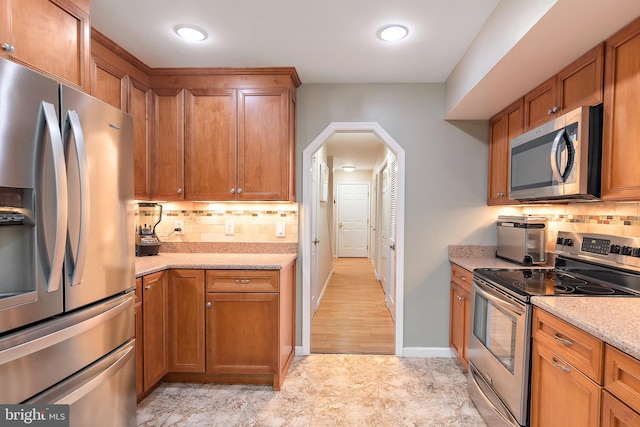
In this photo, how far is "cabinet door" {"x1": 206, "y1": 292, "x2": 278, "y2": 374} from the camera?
7.76ft

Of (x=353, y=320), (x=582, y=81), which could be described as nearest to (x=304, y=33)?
(x=582, y=81)

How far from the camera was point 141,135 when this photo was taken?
2.59 m

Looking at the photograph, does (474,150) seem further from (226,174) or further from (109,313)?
(109,313)

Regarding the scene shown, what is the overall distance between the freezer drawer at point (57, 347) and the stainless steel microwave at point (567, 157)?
2.29 metres

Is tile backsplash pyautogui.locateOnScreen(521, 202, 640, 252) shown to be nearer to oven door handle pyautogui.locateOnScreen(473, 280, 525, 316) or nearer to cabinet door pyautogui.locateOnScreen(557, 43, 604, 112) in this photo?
cabinet door pyautogui.locateOnScreen(557, 43, 604, 112)

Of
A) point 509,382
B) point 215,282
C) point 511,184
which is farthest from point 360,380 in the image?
point 511,184

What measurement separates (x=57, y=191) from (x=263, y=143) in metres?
1.67

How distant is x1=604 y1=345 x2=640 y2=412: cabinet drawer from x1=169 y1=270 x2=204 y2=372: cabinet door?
2185 mm

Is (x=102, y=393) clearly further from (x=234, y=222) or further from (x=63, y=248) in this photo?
(x=234, y=222)

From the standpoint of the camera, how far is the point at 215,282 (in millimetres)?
2365

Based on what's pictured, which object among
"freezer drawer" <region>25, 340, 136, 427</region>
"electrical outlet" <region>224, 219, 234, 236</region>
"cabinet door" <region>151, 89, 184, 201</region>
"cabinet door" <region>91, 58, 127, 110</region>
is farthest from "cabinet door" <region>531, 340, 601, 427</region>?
"cabinet door" <region>91, 58, 127, 110</region>

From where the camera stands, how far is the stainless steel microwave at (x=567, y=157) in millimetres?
1629

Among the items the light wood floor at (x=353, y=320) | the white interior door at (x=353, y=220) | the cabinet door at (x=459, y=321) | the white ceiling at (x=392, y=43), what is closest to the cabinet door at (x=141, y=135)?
the white ceiling at (x=392, y=43)

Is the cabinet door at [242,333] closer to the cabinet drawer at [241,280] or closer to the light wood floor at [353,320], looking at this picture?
the cabinet drawer at [241,280]
